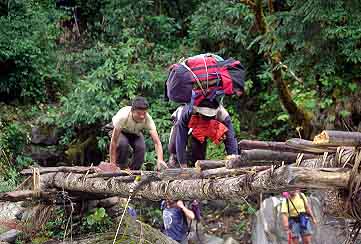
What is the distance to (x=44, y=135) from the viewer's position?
10.7m

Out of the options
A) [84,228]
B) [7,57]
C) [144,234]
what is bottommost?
[84,228]

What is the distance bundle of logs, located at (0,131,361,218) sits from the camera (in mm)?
2393

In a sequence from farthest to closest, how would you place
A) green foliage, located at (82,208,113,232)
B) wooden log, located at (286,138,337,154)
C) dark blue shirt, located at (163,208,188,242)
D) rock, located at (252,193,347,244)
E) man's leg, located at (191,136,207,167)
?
rock, located at (252,193,347,244), dark blue shirt, located at (163,208,188,242), green foliage, located at (82,208,113,232), man's leg, located at (191,136,207,167), wooden log, located at (286,138,337,154)

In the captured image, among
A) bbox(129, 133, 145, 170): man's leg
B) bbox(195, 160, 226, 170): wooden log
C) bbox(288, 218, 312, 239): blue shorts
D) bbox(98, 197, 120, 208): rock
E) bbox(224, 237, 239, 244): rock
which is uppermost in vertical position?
bbox(195, 160, 226, 170): wooden log

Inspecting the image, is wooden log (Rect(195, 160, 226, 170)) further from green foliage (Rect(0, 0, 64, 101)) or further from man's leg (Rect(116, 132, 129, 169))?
green foliage (Rect(0, 0, 64, 101))

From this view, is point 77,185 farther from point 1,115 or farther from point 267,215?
point 1,115

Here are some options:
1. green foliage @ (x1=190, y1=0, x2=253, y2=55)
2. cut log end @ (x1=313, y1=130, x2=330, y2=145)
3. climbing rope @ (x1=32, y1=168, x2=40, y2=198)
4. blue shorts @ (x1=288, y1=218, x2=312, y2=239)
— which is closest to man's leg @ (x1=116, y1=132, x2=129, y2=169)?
climbing rope @ (x1=32, y1=168, x2=40, y2=198)

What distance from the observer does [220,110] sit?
4.96m

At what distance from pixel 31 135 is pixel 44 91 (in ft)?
4.49

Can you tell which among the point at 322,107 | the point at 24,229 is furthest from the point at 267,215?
the point at 24,229

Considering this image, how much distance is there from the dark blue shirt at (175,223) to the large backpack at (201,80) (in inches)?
66.5

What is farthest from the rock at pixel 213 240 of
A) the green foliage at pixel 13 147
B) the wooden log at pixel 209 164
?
the wooden log at pixel 209 164

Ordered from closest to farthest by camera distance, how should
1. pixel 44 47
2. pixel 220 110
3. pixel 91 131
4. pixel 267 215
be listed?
1. pixel 220 110
2. pixel 267 215
3. pixel 91 131
4. pixel 44 47

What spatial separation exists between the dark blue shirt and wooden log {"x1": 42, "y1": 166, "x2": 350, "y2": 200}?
45.4 inches
